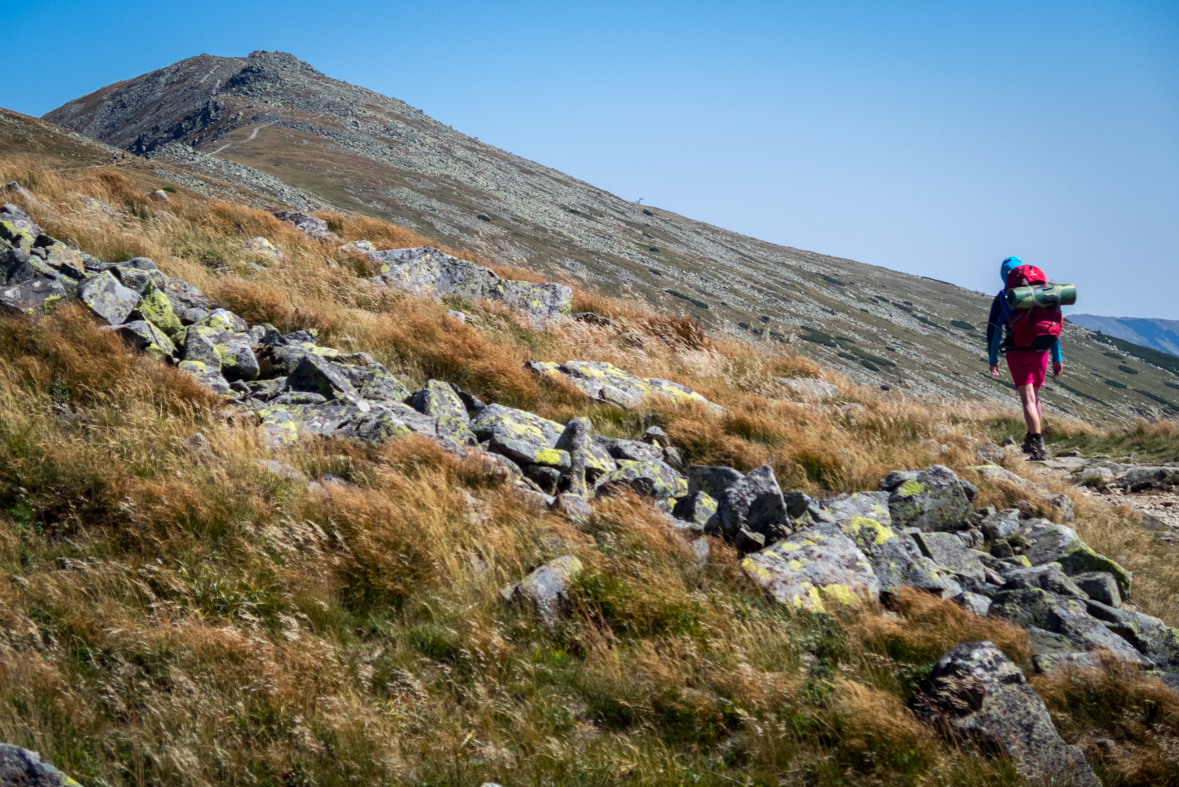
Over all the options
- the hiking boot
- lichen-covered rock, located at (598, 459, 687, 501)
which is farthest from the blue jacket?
lichen-covered rock, located at (598, 459, 687, 501)

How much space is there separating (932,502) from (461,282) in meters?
8.43

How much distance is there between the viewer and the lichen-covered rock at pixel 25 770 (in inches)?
80.6

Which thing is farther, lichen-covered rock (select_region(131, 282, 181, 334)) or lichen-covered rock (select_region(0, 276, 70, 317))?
lichen-covered rock (select_region(131, 282, 181, 334))

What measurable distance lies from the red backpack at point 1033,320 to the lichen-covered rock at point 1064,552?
13.9ft

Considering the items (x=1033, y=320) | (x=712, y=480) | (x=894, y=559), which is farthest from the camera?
(x=1033, y=320)

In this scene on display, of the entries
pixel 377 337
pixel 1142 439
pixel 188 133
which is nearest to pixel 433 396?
pixel 377 337

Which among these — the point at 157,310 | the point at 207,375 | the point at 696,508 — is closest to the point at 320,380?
the point at 207,375

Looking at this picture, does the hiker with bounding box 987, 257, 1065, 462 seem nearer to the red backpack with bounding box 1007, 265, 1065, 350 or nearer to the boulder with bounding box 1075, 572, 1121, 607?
the red backpack with bounding box 1007, 265, 1065, 350

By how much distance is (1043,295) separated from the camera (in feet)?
27.2

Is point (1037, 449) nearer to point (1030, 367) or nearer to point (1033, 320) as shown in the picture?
point (1030, 367)

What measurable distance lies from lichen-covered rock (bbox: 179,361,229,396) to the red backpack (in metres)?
9.83

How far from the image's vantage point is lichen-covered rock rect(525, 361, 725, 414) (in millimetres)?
7598

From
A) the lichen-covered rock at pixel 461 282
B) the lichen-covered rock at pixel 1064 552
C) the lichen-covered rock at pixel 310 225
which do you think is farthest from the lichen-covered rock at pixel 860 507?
the lichen-covered rock at pixel 310 225

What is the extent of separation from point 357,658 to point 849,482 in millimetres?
4959
